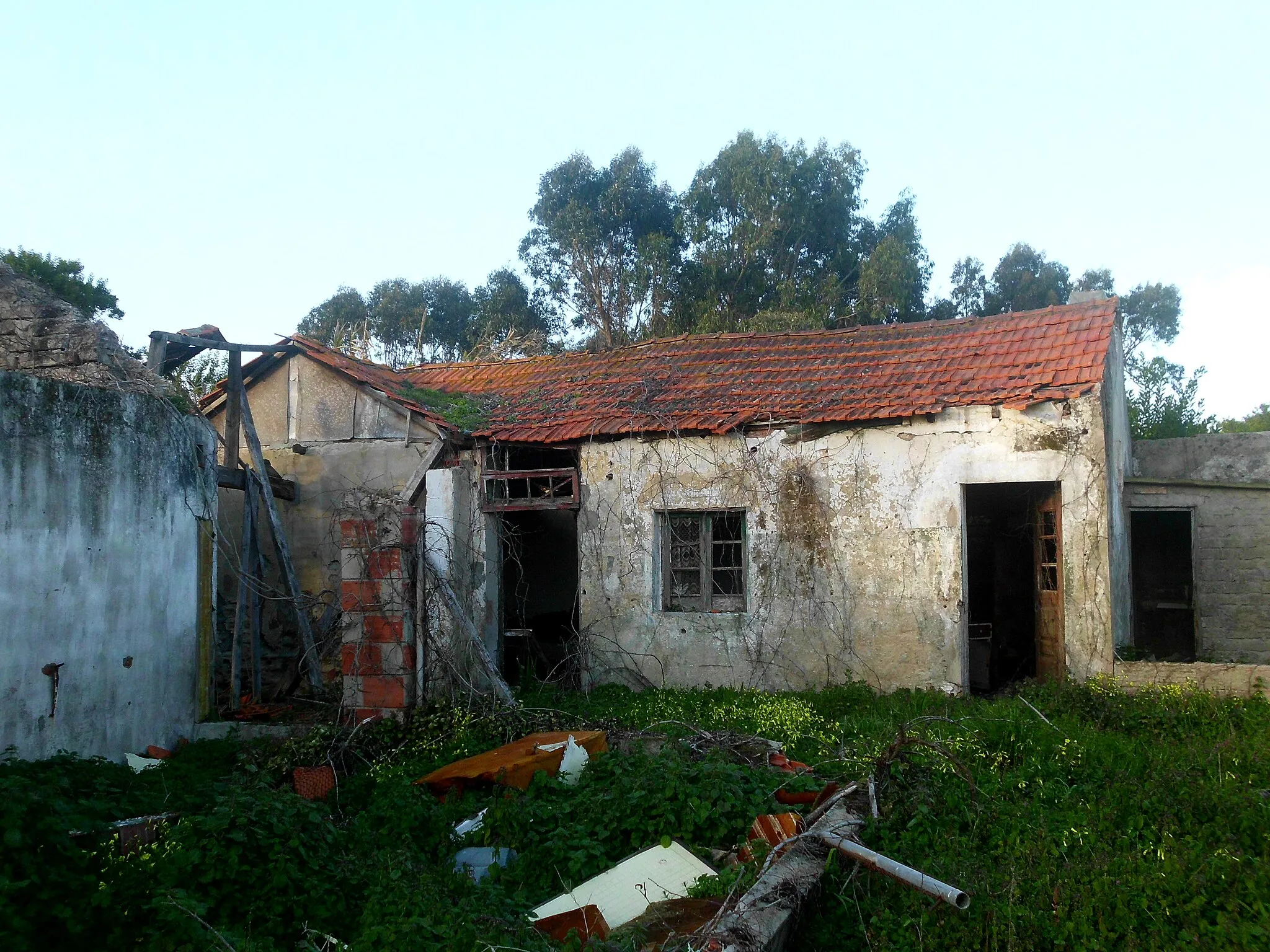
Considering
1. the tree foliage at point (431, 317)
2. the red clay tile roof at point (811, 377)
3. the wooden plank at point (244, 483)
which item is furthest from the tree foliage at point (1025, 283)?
the wooden plank at point (244, 483)

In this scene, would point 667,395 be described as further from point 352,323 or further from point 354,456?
point 352,323

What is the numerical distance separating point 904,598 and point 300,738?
19.3 ft

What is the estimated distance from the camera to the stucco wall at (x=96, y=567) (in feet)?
21.3

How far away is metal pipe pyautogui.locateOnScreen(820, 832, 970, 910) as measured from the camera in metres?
3.81

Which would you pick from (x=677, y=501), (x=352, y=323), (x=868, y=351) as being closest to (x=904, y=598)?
(x=677, y=501)

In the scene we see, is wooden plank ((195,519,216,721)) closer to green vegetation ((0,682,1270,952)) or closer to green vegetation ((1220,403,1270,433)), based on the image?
green vegetation ((0,682,1270,952))

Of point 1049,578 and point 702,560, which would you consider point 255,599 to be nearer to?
point 702,560

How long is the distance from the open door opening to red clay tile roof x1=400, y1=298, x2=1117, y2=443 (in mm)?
1194

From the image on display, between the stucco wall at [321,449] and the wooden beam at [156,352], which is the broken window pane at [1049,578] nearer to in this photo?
the stucco wall at [321,449]

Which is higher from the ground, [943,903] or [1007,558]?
[1007,558]

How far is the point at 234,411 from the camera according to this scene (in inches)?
432

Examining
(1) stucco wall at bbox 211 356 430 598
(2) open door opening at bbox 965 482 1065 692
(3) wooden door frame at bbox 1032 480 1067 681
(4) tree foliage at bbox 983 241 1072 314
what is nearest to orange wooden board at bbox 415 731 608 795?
(2) open door opening at bbox 965 482 1065 692

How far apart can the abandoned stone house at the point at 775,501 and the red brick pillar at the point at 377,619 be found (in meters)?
0.02

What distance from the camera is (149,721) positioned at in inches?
306
